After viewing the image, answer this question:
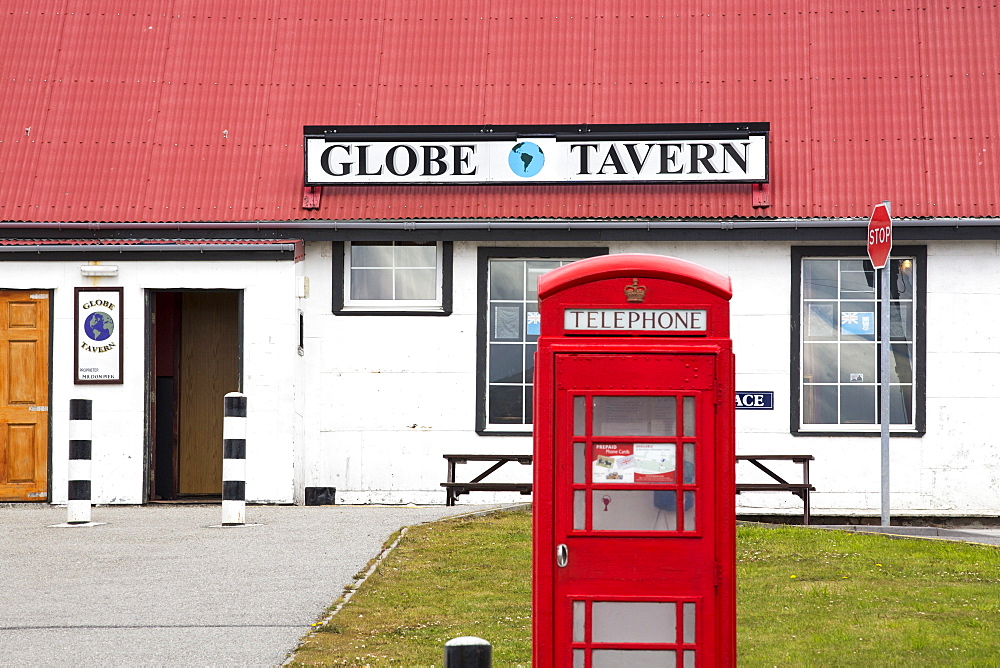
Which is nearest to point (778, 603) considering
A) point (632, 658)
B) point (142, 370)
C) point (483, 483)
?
point (632, 658)

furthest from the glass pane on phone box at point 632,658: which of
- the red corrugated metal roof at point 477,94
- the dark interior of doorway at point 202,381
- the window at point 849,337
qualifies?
the dark interior of doorway at point 202,381

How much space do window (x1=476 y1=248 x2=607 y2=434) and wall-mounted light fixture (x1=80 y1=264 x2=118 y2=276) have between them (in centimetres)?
439

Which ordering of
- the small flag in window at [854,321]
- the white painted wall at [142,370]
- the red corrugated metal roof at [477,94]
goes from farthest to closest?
the red corrugated metal roof at [477,94] → the small flag in window at [854,321] → the white painted wall at [142,370]

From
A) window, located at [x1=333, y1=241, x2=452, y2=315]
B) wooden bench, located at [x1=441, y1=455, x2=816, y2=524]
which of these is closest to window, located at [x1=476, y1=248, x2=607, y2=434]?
window, located at [x1=333, y1=241, x2=452, y2=315]

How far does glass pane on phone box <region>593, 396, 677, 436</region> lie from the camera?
616cm

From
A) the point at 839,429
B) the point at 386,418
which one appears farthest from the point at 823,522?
the point at 386,418

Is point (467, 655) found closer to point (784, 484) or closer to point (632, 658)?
point (632, 658)

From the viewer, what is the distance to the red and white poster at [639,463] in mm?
6160

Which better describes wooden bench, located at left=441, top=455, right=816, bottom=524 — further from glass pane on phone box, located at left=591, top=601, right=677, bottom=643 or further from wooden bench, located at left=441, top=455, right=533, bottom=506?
glass pane on phone box, located at left=591, top=601, right=677, bottom=643

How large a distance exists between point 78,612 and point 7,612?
0.47 m

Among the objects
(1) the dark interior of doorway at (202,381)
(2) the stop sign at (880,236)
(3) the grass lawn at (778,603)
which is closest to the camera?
(3) the grass lawn at (778,603)

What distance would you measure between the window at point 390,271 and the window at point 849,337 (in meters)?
4.47

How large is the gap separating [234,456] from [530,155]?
578 centimetres

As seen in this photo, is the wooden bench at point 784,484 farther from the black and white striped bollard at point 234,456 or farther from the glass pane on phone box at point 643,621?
the glass pane on phone box at point 643,621
